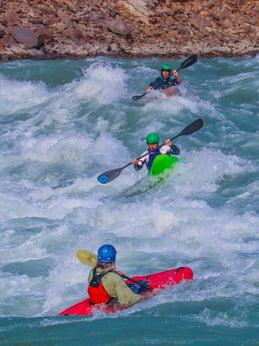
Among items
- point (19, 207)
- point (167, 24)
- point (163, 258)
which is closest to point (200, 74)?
point (167, 24)

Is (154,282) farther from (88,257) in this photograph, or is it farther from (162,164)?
(162,164)

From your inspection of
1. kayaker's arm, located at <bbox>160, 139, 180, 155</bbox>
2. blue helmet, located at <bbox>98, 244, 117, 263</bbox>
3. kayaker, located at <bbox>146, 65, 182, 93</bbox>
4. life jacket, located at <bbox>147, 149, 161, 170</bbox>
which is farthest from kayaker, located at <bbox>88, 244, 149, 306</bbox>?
kayaker, located at <bbox>146, 65, 182, 93</bbox>

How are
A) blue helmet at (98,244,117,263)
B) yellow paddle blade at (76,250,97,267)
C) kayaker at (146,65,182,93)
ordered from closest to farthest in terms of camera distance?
blue helmet at (98,244,117,263), yellow paddle blade at (76,250,97,267), kayaker at (146,65,182,93)

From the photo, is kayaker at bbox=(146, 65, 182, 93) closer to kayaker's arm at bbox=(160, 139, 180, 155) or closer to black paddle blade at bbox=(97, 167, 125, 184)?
kayaker's arm at bbox=(160, 139, 180, 155)

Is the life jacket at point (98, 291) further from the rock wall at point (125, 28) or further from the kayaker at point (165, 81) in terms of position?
the rock wall at point (125, 28)

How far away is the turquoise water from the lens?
6.09 metres

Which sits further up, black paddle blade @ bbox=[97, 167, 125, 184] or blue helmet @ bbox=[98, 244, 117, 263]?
black paddle blade @ bbox=[97, 167, 125, 184]

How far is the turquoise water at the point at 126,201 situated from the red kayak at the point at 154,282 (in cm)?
10

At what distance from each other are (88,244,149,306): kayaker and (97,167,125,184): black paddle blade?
11.6 ft

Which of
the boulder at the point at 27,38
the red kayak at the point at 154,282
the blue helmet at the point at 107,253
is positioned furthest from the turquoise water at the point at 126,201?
the boulder at the point at 27,38

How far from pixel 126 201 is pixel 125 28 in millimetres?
8600

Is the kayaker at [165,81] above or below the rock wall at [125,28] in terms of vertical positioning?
below

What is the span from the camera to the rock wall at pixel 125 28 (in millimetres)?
16953

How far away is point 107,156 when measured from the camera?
1166 centimetres
